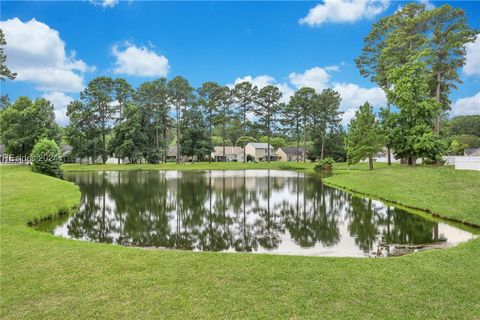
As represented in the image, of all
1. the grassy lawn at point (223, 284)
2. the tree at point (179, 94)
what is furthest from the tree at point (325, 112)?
the grassy lawn at point (223, 284)

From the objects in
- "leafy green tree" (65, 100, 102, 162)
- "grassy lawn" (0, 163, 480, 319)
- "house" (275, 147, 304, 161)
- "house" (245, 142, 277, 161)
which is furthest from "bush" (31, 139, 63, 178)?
"house" (275, 147, 304, 161)

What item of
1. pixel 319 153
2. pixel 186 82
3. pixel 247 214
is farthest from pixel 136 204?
pixel 319 153

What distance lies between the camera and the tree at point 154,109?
67000mm

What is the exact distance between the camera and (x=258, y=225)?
15.5 metres

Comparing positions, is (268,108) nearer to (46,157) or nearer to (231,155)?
(231,155)

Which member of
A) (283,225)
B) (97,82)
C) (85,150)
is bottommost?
(283,225)

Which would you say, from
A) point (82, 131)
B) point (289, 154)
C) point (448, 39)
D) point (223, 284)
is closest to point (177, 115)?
point (82, 131)

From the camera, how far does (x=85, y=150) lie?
65.0 meters

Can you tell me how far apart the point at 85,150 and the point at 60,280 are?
209 feet

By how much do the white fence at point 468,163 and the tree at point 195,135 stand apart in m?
49.0

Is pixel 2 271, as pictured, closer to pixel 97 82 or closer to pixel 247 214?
pixel 247 214

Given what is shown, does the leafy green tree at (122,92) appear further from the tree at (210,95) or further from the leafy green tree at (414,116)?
Answer: the leafy green tree at (414,116)

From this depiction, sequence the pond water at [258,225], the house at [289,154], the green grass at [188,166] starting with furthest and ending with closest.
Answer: the house at [289,154], the green grass at [188,166], the pond water at [258,225]

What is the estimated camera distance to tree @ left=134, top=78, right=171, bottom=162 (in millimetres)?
67000
